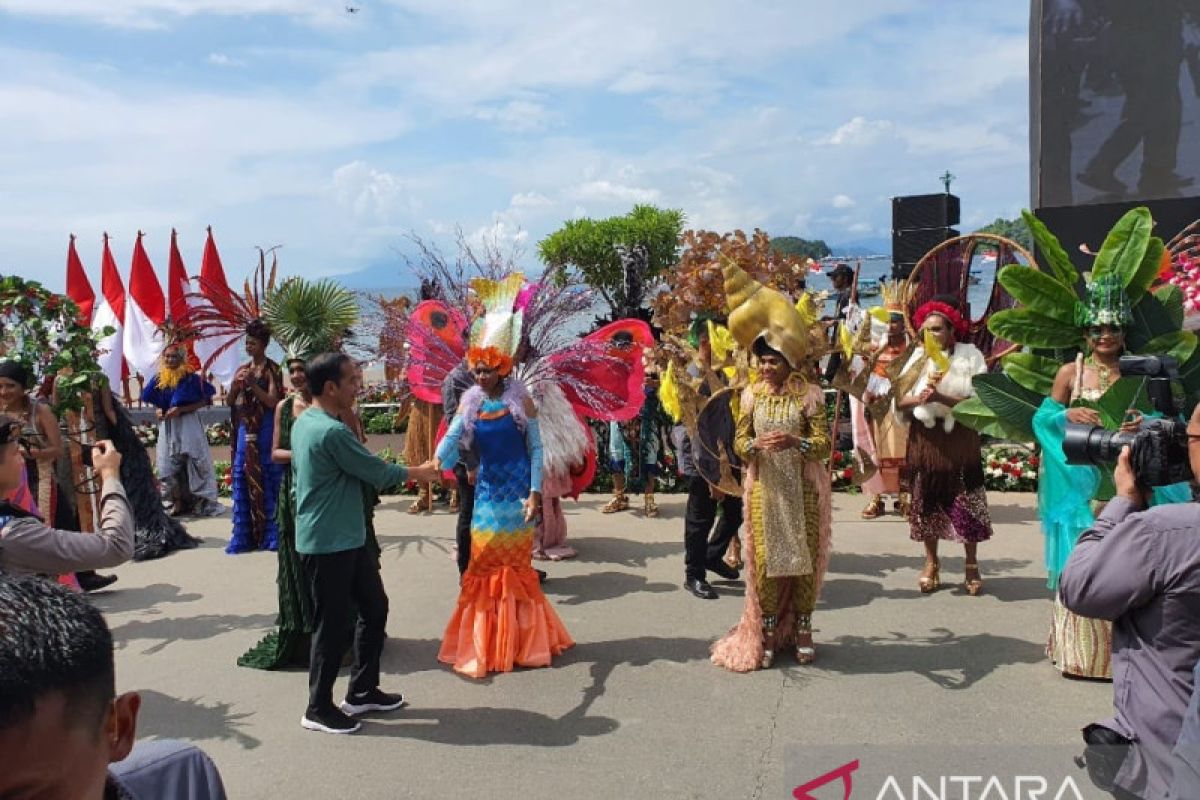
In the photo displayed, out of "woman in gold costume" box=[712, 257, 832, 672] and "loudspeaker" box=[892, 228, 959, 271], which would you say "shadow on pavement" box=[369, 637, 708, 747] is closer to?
"woman in gold costume" box=[712, 257, 832, 672]

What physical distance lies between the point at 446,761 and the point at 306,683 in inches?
52.0

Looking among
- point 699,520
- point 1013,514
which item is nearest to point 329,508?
point 699,520

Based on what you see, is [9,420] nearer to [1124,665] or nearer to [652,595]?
[1124,665]

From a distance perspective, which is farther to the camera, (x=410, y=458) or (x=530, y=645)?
(x=410, y=458)

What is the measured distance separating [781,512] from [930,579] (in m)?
1.94

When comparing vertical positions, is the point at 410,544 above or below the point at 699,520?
below

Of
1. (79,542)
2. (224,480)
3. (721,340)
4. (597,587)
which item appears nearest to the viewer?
(79,542)

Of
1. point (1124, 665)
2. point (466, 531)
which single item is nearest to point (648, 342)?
point (466, 531)

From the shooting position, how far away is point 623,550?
7656mm

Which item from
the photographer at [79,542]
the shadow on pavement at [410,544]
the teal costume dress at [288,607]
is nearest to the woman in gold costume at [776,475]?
the teal costume dress at [288,607]

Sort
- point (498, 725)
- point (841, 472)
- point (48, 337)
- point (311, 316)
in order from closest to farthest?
point (498, 725) < point (48, 337) < point (311, 316) < point (841, 472)

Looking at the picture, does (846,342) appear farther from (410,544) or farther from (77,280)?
(77,280)

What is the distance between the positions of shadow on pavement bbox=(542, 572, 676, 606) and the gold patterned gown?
1506 mm

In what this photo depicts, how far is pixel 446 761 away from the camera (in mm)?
3980
